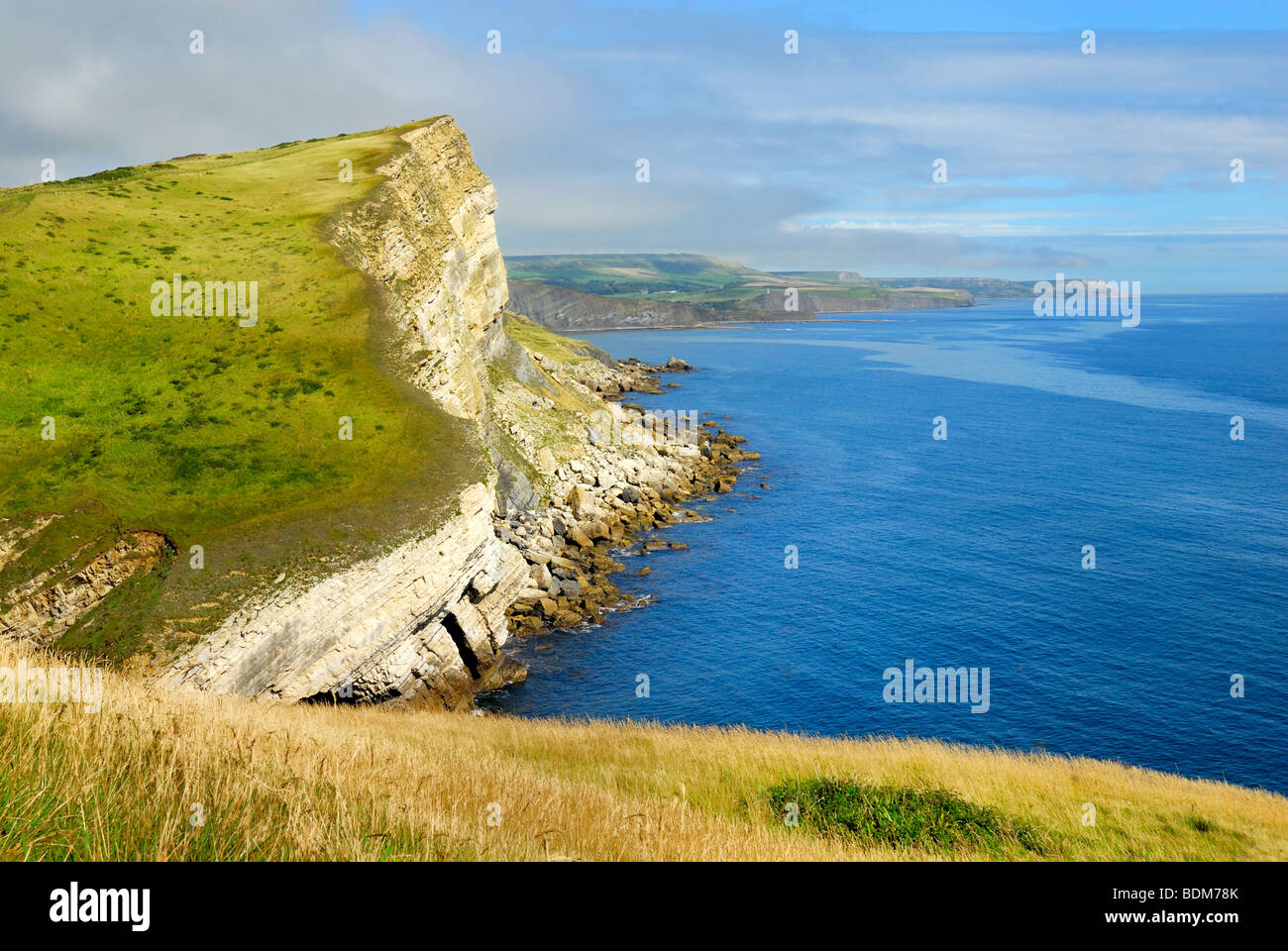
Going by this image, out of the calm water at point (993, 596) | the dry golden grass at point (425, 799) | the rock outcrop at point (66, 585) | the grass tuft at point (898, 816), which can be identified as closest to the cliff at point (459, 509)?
the calm water at point (993, 596)

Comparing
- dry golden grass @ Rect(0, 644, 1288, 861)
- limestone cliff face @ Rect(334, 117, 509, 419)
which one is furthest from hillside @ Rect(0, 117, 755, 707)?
dry golden grass @ Rect(0, 644, 1288, 861)

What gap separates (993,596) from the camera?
50.2 metres

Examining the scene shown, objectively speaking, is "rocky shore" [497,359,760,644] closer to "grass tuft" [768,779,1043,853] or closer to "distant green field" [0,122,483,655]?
"distant green field" [0,122,483,655]

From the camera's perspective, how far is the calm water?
3747 centimetres

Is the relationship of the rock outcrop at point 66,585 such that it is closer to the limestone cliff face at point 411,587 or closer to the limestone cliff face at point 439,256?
the limestone cliff face at point 411,587

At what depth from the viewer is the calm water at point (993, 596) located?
37.5 metres

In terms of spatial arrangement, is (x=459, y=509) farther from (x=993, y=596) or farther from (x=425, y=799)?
(x=993, y=596)

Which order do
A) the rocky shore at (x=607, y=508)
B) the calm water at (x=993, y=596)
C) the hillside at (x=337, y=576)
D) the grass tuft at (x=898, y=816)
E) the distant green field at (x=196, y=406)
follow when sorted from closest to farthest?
the hillside at (x=337, y=576) < the grass tuft at (x=898, y=816) < the distant green field at (x=196, y=406) < the calm water at (x=993, y=596) < the rocky shore at (x=607, y=508)

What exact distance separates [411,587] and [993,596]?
34.9m

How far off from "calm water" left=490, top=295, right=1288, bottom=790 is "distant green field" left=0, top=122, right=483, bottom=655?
13.2 meters

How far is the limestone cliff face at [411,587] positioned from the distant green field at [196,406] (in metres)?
1.35

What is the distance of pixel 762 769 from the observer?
66.0 feet

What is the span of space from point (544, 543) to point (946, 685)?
2619 cm
